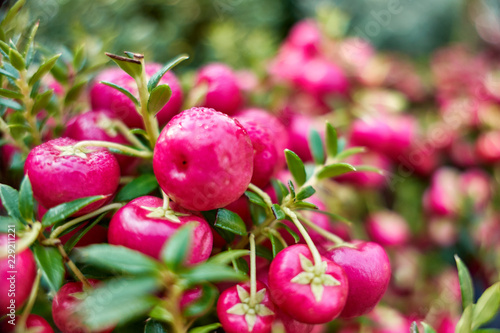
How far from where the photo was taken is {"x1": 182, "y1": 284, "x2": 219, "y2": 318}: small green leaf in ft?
1.08

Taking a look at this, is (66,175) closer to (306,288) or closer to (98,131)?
(98,131)

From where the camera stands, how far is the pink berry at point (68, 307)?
0.35 m

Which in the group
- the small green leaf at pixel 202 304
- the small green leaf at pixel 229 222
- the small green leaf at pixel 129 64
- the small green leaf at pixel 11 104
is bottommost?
the small green leaf at pixel 202 304

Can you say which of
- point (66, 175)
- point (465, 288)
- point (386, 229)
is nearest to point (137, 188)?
point (66, 175)

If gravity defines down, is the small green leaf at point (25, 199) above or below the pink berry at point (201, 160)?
below

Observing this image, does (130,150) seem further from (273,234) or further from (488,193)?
(488,193)

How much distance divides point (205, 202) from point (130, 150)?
0.10m

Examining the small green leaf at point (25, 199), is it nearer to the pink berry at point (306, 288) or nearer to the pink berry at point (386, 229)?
the pink berry at point (306, 288)

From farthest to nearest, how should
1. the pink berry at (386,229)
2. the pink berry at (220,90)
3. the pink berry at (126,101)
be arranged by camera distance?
the pink berry at (386,229) < the pink berry at (220,90) < the pink berry at (126,101)

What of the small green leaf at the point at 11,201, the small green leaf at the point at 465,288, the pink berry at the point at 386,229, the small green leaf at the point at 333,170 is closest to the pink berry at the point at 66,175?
the small green leaf at the point at 11,201

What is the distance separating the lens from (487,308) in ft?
1.39

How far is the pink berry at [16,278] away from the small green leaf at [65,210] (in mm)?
32

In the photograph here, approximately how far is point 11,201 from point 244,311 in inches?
→ 9.2

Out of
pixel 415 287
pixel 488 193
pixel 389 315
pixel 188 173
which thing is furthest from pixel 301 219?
pixel 488 193
